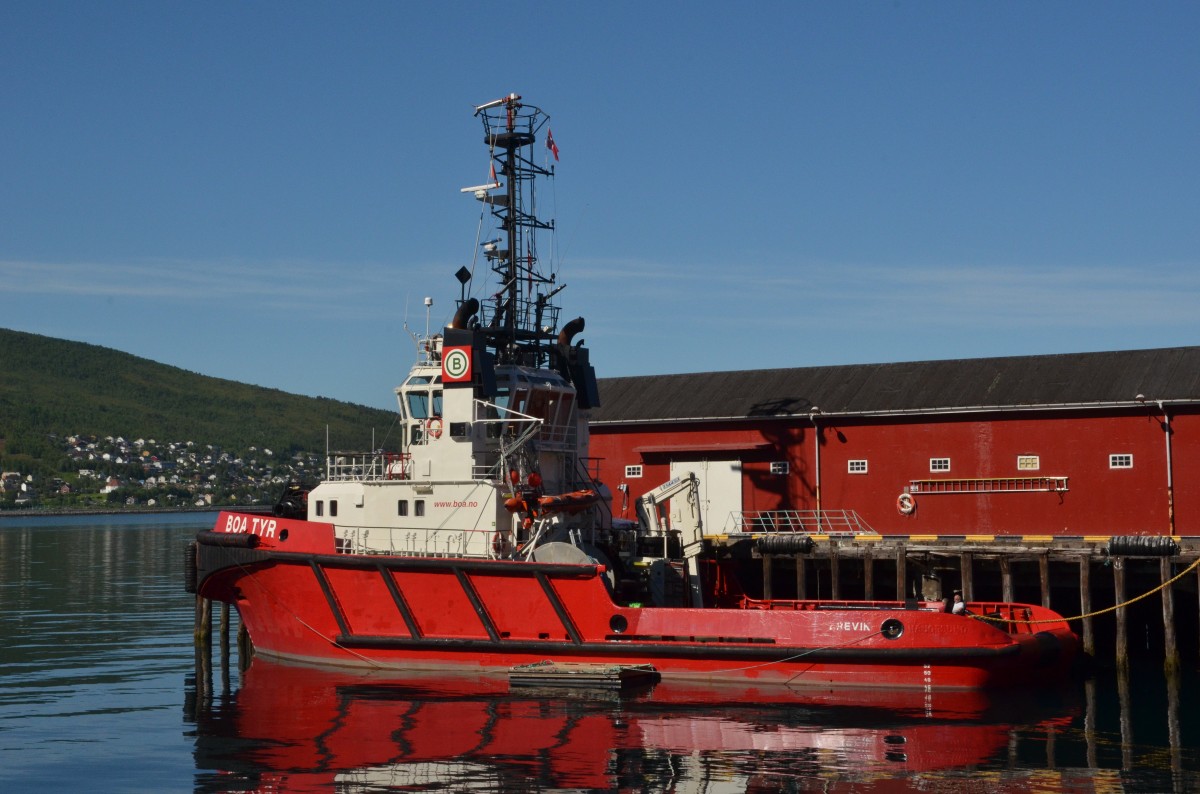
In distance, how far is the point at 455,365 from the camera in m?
22.1

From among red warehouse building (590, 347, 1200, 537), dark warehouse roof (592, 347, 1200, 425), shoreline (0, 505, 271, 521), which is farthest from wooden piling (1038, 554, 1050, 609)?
shoreline (0, 505, 271, 521)

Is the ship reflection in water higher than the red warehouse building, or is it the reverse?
the red warehouse building

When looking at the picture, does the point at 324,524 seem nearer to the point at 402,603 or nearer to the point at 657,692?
the point at 402,603

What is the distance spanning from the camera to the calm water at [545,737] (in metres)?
14.6

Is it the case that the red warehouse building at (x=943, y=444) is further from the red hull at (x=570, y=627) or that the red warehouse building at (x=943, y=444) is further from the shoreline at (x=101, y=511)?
the shoreline at (x=101, y=511)

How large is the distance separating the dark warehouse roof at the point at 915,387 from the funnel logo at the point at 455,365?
397 inches

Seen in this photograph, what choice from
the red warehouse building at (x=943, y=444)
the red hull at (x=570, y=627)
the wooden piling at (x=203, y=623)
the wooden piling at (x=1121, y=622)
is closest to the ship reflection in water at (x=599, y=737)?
the red hull at (x=570, y=627)

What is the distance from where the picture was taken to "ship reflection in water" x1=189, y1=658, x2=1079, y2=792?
578 inches

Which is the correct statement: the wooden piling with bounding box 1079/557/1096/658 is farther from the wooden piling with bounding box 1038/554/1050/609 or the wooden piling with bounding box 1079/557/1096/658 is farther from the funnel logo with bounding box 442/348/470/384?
the funnel logo with bounding box 442/348/470/384

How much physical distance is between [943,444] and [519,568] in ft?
39.9

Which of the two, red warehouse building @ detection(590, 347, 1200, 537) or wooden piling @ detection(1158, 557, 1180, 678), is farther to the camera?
red warehouse building @ detection(590, 347, 1200, 537)

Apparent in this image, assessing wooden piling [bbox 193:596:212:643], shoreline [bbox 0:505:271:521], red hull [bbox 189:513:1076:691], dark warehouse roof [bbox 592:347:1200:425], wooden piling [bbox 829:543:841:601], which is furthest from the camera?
shoreline [bbox 0:505:271:521]

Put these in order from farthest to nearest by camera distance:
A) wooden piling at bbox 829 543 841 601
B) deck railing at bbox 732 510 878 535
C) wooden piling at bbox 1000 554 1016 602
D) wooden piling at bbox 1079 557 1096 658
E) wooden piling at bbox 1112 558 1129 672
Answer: deck railing at bbox 732 510 878 535, wooden piling at bbox 829 543 841 601, wooden piling at bbox 1000 554 1016 602, wooden piling at bbox 1079 557 1096 658, wooden piling at bbox 1112 558 1129 672

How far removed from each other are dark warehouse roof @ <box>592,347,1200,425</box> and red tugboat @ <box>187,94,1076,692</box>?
6341 mm
